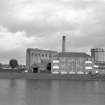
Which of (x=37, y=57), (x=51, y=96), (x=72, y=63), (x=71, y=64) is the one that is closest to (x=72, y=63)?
(x=72, y=63)

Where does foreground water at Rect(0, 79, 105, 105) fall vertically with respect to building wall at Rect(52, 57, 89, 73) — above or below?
below

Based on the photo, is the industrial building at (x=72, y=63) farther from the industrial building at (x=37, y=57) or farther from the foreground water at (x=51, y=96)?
the foreground water at (x=51, y=96)

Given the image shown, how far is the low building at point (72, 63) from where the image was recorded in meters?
91.2

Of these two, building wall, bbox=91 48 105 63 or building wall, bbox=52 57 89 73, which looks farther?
building wall, bbox=91 48 105 63

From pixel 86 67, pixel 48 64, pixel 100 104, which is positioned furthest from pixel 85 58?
pixel 100 104

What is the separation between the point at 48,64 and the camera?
9988cm

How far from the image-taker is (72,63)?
91938 mm

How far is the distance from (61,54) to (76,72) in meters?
8.99

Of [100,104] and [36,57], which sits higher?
[36,57]

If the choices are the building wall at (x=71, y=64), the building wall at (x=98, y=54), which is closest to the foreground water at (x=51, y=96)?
the building wall at (x=71, y=64)

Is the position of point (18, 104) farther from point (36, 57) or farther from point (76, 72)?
point (36, 57)

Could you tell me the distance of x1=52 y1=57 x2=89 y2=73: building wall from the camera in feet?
300

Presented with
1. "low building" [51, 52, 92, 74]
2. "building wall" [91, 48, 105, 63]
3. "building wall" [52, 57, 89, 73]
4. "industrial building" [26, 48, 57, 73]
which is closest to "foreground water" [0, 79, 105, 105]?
"low building" [51, 52, 92, 74]

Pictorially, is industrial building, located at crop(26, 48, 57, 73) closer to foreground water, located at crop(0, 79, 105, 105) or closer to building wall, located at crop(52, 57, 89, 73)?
building wall, located at crop(52, 57, 89, 73)
